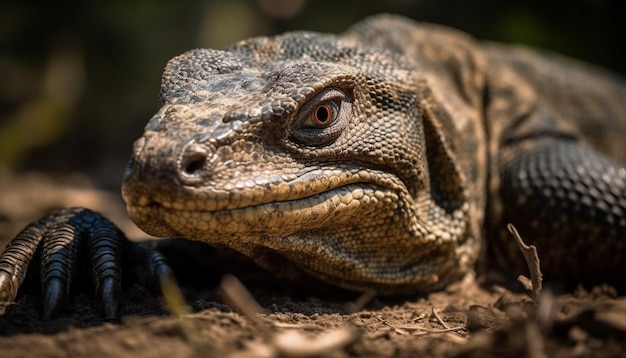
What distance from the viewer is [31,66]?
15914 millimetres

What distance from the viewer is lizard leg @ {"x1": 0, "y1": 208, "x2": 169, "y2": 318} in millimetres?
4074

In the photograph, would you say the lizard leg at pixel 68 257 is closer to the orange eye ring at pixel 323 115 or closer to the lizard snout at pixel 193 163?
the lizard snout at pixel 193 163

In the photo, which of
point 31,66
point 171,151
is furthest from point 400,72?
point 31,66

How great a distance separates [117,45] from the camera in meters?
16.2

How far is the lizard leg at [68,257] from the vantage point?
13.4 feet

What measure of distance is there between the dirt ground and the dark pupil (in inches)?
50.9

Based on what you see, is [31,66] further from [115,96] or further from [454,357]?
[454,357]

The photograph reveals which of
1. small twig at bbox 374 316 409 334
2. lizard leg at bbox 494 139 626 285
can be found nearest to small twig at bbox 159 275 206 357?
small twig at bbox 374 316 409 334

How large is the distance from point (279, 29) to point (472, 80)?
9129 millimetres

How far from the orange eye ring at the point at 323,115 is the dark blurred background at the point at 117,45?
27.0 feet

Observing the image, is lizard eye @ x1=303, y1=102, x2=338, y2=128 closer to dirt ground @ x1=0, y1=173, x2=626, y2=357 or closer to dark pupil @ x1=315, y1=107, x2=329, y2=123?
dark pupil @ x1=315, y1=107, x2=329, y2=123

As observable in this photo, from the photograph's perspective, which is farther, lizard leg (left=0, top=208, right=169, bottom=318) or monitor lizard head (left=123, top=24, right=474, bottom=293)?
lizard leg (left=0, top=208, right=169, bottom=318)

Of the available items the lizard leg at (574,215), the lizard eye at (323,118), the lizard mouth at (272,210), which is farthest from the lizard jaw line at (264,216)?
the lizard leg at (574,215)

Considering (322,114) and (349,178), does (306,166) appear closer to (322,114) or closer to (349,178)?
(349,178)
